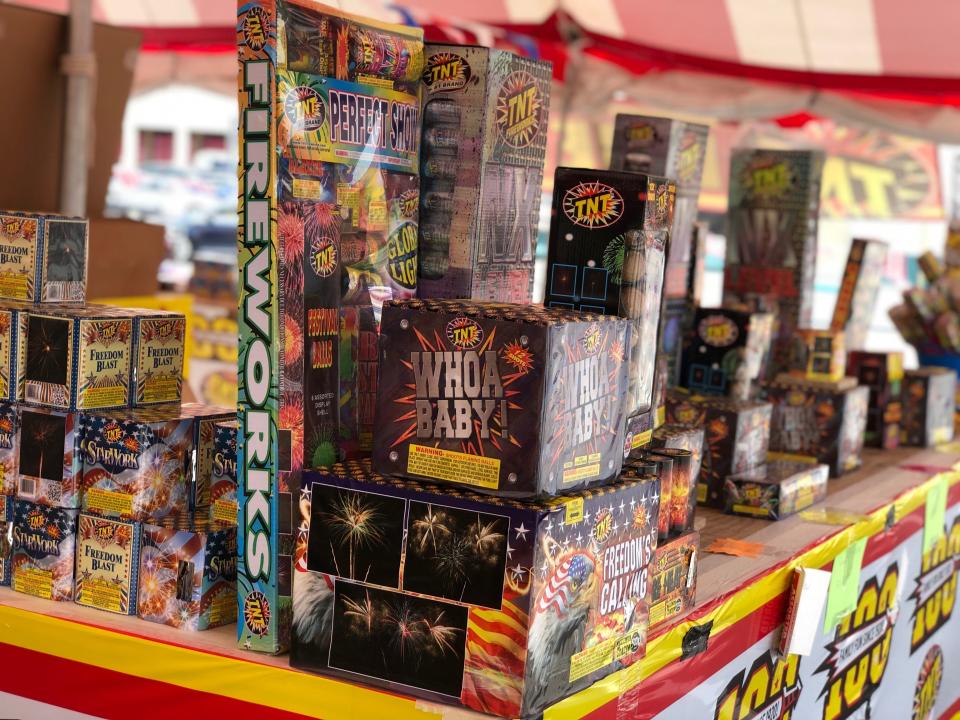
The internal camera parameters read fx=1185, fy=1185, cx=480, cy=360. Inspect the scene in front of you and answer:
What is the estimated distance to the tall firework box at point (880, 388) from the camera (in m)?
3.14

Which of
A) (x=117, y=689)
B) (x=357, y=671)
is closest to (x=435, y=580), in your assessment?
(x=357, y=671)

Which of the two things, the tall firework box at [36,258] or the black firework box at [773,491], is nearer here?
the tall firework box at [36,258]

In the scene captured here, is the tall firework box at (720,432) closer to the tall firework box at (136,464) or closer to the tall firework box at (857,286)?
the tall firework box at (857,286)

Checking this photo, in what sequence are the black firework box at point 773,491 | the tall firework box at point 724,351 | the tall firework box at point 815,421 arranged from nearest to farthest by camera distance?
the black firework box at point 773,491 < the tall firework box at point 724,351 < the tall firework box at point 815,421

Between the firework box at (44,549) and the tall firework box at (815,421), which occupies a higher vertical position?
the tall firework box at (815,421)

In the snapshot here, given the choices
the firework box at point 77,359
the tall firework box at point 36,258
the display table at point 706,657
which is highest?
the tall firework box at point 36,258

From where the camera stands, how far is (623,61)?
5418mm

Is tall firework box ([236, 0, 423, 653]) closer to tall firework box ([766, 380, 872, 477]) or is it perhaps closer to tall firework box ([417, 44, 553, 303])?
tall firework box ([417, 44, 553, 303])

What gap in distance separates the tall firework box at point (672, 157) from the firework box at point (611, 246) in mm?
575

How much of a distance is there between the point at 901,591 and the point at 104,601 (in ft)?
5.93

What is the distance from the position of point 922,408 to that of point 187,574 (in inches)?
92.2

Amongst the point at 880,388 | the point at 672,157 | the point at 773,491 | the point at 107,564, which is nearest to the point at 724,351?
the point at 773,491

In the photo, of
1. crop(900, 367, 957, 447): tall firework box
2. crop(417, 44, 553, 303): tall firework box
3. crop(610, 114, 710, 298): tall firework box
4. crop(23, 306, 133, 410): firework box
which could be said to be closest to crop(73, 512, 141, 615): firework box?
crop(23, 306, 133, 410): firework box

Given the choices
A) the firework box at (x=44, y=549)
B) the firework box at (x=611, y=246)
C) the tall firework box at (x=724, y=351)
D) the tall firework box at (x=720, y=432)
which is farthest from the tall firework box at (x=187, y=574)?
the tall firework box at (x=724, y=351)
